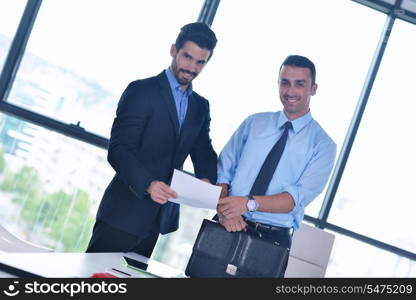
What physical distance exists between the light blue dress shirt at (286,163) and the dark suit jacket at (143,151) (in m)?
0.16

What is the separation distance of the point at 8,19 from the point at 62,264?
2807 mm

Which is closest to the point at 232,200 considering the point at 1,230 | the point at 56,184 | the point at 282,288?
the point at 282,288

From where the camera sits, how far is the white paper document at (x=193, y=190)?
85.8 inches

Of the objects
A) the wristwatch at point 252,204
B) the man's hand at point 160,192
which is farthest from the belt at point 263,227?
the man's hand at point 160,192

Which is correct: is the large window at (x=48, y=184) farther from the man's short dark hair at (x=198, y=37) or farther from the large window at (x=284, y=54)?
the man's short dark hair at (x=198, y=37)

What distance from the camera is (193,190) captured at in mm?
2225

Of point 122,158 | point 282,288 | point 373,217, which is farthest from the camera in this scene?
point 373,217

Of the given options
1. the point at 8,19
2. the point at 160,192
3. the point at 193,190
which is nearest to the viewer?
the point at 193,190

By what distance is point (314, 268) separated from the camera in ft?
12.5

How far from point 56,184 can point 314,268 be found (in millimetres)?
2017

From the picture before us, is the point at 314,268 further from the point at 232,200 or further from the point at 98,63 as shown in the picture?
the point at 98,63

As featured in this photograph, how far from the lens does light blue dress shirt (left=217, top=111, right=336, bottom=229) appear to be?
8.93 ft

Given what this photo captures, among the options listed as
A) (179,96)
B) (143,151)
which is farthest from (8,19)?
(143,151)

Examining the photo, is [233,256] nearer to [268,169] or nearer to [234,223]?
[234,223]
